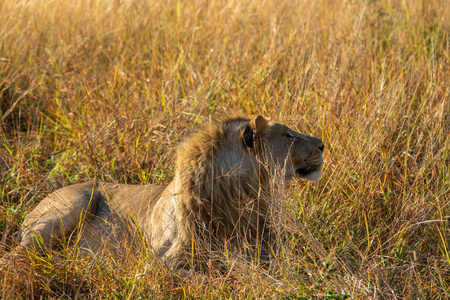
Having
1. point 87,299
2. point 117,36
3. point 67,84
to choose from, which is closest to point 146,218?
point 87,299

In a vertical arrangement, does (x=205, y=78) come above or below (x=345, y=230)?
above

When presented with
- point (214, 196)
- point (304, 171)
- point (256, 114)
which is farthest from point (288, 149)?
point (256, 114)

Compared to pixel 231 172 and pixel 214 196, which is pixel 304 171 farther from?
pixel 214 196

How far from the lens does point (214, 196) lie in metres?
3.28

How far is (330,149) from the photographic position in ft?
13.2

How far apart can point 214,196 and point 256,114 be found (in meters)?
1.61

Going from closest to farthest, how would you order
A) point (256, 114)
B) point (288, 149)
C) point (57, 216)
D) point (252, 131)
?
point (252, 131), point (288, 149), point (57, 216), point (256, 114)

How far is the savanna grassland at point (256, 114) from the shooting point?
294cm

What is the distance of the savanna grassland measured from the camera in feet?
9.64

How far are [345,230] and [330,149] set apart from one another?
2.42 feet

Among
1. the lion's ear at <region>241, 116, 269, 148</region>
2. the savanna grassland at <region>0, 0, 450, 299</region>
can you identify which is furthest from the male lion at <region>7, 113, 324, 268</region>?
the savanna grassland at <region>0, 0, 450, 299</region>

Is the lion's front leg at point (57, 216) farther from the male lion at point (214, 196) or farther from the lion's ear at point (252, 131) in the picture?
the lion's ear at point (252, 131)

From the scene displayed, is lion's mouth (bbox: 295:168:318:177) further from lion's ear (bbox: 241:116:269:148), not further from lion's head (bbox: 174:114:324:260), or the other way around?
lion's ear (bbox: 241:116:269:148)

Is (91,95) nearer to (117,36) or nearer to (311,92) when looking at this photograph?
(117,36)
